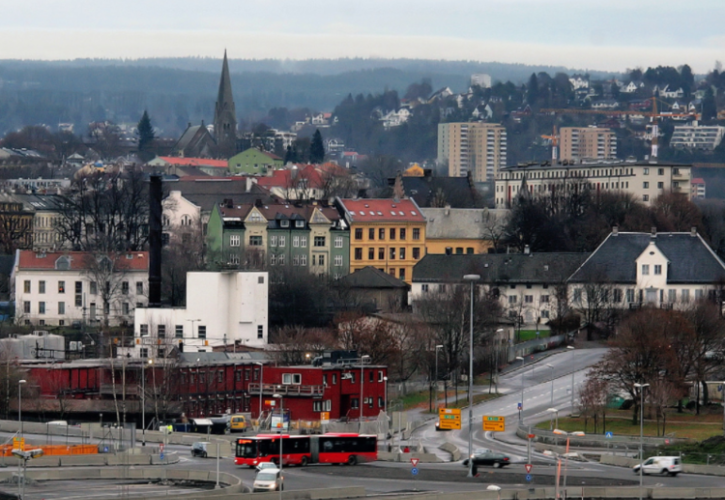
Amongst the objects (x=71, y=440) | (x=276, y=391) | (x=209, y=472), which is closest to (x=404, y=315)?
(x=276, y=391)

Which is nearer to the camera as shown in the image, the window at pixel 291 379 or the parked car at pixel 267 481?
the parked car at pixel 267 481

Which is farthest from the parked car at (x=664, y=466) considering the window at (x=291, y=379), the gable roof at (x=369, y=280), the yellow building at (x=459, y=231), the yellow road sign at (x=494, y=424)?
the yellow building at (x=459, y=231)

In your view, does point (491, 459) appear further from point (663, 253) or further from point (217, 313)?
point (663, 253)

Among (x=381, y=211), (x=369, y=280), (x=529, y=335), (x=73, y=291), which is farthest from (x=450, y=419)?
(x=381, y=211)

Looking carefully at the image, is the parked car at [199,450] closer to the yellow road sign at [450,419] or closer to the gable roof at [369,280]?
the yellow road sign at [450,419]

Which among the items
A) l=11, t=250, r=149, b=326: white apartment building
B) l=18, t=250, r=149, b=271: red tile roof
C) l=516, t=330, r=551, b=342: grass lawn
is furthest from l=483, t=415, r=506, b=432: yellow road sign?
l=18, t=250, r=149, b=271: red tile roof

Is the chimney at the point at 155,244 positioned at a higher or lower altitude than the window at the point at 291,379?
higher

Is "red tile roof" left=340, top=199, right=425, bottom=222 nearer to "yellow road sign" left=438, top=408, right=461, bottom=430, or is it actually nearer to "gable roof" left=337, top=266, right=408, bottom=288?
"gable roof" left=337, top=266, right=408, bottom=288
